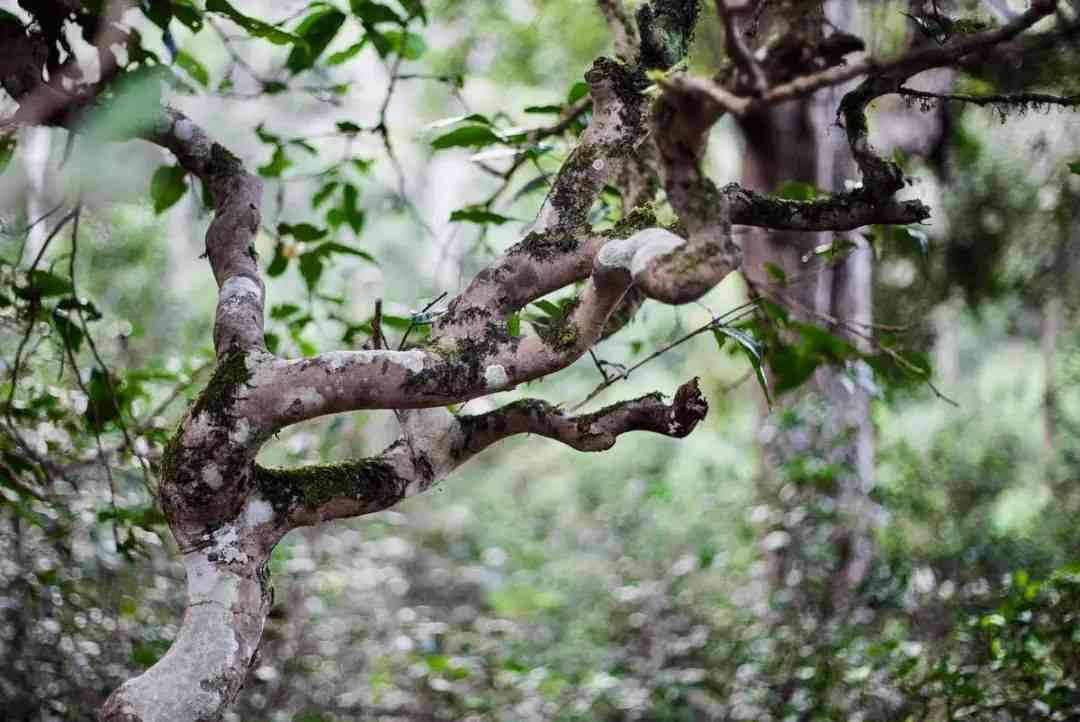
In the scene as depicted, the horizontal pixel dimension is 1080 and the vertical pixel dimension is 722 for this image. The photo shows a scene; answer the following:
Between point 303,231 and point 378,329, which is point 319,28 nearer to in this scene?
→ point 303,231

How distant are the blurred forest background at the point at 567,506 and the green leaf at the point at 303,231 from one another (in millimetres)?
11

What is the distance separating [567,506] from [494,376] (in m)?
5.30

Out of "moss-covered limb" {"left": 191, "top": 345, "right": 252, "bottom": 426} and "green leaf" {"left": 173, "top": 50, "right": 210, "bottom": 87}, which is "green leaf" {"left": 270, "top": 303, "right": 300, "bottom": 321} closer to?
"green leaf" {"left": 173, "top": 50, "right": 210, "bottom": 87}

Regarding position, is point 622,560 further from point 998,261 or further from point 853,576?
point 998,261

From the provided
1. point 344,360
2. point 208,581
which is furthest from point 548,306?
point 208,581

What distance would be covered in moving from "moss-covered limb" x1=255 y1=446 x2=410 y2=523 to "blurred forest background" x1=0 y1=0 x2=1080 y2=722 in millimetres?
331

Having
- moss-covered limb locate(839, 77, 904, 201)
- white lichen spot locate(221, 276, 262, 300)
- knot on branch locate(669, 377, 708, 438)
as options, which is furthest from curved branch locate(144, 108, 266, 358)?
moss-covered limb locate(839, 77, 904, 201)

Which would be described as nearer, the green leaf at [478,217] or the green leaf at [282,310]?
the green leaf at [478,217]

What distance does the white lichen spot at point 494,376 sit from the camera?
1.23 meters

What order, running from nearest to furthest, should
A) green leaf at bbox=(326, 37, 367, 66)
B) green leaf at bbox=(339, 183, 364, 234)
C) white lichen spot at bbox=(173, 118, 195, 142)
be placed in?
white lichen spot at bbox=(173, 118, 195, 142)
green leaf at bbox=(326, 37, 367, 66)
green leaf at bbox=(339, 183, 364, 234)

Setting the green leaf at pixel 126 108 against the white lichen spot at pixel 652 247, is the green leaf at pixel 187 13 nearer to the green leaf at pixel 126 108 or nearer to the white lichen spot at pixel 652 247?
the green leaf at pixel 126 108

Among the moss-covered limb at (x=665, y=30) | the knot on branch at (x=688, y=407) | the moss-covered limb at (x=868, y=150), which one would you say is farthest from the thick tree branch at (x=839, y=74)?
the moss-covered limb at (x=665, y=30)

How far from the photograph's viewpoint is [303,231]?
2020 millimetres

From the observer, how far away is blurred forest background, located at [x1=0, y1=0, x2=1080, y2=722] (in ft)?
6.97
